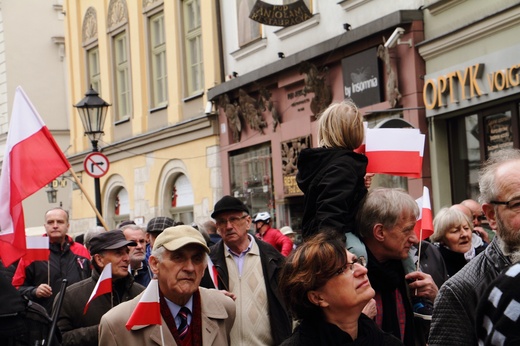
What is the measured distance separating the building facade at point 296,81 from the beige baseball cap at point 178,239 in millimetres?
7609

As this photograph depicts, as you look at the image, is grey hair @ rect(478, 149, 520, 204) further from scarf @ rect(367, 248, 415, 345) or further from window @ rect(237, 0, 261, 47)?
window @ rect(237, 0, 261, 47)

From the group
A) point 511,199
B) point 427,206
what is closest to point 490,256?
point 511,199

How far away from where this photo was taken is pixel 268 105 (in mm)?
20781

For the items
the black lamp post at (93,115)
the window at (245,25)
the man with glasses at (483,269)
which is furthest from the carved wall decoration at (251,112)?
the man with glasses at (483,269)

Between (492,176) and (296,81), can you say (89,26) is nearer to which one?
(296,81)

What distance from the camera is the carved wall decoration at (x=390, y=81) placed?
16.1 m

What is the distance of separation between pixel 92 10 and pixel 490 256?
27478mm

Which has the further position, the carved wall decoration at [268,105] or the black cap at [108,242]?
the carved wall decoration at [268,105]

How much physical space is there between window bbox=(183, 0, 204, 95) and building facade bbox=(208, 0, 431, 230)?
1.21m

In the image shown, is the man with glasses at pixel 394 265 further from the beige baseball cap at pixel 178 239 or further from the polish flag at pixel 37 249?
the polish flag at pixel 37 249

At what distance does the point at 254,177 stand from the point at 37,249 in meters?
12.2

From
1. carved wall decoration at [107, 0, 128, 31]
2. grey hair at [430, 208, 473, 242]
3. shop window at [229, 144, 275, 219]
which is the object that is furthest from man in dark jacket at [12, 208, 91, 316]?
carved wall decoration at [107, 0, 128, 31]

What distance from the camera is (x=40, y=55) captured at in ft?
119

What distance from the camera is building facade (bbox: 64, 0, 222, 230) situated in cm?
2394
